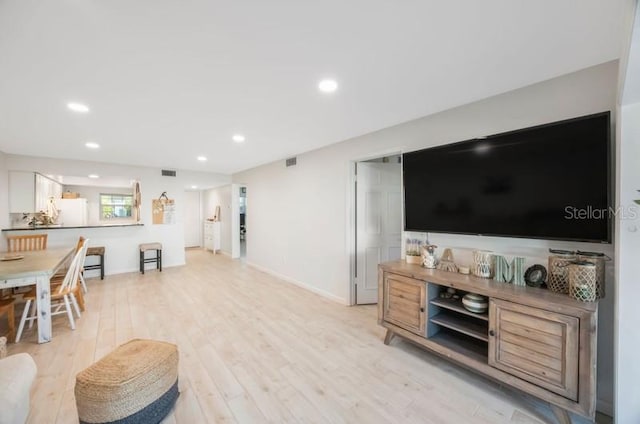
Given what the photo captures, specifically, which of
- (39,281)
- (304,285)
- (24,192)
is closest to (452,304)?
(304,285)

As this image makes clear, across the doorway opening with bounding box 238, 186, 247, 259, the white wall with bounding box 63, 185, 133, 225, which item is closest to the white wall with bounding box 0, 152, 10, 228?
the white wall with bounding box 63, 185, 133, 225

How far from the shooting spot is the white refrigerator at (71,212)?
20.0ft

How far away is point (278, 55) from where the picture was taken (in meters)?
1.60

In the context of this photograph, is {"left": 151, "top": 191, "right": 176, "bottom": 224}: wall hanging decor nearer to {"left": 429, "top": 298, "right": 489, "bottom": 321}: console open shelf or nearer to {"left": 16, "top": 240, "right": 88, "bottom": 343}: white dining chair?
{"left": 16, "top": 240, "right": 88, "bottom": 343}: white dining chair

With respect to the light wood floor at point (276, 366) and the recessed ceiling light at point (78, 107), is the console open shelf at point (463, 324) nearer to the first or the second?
→ the light wood floor at point (276, 366)

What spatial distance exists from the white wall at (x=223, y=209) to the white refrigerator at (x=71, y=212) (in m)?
3.15

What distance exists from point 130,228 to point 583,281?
23.1ft

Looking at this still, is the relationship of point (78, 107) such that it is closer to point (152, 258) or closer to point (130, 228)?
point (130, 228)

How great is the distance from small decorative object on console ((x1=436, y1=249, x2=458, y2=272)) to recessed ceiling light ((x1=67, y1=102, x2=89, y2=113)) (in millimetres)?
3695

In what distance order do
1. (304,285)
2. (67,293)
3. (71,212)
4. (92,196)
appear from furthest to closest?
(92,196) < (71,212) < (304,285) < (67,293)

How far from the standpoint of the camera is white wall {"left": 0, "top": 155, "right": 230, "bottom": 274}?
4.70 meters

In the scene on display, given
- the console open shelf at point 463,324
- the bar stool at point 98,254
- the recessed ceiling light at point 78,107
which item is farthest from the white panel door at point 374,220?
the bar stool at point 98,254

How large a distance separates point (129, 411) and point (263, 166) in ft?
14.9

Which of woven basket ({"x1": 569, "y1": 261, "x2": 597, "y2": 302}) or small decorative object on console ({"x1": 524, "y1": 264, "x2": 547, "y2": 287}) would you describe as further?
small decorative object on console ({"x1": 524, "y1": 264, "x2": 547, "y2": 287})
